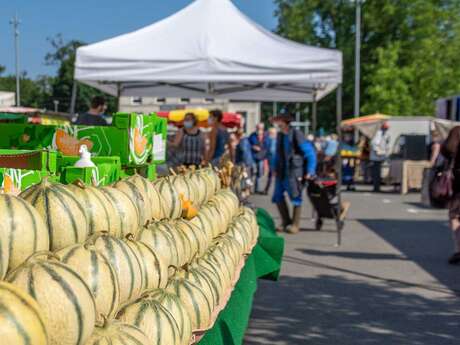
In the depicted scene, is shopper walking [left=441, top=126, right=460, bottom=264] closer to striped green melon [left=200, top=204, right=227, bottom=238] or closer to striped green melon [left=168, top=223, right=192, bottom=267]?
striped green melon [left=200, top=204, right=227, bottom=238]

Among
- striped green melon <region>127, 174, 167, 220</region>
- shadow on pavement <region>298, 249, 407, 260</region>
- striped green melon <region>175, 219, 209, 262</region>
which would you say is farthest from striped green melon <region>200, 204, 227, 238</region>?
shadow on pavement <region>298, 249, 407, 260</region>

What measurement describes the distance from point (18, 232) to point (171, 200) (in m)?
2.00

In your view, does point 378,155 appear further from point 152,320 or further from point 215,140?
point 152,320

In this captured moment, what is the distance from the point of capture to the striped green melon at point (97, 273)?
2.36 metres

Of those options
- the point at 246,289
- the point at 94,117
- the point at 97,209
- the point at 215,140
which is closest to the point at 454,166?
the point at 215,140

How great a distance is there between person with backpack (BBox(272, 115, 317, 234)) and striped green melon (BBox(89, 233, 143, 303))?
862 cm

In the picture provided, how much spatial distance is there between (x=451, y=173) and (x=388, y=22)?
43362mm

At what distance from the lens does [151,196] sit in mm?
3672

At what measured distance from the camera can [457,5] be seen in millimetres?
45406

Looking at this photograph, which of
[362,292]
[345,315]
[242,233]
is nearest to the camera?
[242,233]

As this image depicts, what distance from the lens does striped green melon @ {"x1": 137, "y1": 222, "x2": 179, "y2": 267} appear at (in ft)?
10.8

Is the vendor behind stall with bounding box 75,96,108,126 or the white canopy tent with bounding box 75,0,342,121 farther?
the white canopy tent with bounding box 75,0,342,121

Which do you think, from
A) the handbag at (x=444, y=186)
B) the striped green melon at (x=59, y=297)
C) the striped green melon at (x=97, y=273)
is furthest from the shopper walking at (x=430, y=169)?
the striped green melon at (x=59, y=297)

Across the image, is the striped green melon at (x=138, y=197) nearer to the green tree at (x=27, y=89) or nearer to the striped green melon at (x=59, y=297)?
the striped green melon at (x=59, y=297)
